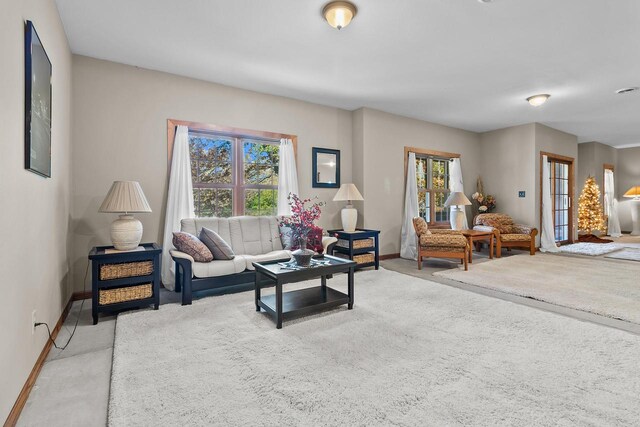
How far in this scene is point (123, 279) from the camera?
3066 millimetres

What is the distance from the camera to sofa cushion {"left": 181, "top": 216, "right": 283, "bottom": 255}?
405 centimetres

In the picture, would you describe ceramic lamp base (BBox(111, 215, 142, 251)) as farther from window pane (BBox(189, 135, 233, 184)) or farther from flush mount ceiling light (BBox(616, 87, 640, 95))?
flush mount ceiling light (BBox(616, 87, 640, 95))

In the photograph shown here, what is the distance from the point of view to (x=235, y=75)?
4246mm

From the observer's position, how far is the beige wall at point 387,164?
572 cm

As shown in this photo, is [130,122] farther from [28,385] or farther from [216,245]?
[28,385]

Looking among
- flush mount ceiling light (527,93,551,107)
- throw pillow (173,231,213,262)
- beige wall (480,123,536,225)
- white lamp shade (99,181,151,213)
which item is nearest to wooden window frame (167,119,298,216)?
throw pillow (173,231,213,262)

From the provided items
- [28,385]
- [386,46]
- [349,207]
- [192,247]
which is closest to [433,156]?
[349,207]

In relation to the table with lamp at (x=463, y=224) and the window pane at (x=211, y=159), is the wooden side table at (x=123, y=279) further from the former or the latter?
the table with lamp at (x=463, y=224)

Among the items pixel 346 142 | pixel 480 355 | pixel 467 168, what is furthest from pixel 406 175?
pixel 480 355

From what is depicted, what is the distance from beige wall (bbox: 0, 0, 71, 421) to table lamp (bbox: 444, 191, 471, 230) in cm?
583

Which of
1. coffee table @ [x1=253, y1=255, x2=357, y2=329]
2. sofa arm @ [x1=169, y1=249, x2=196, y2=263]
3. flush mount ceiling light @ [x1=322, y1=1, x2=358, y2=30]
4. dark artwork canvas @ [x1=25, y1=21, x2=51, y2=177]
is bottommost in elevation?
coffee table @ [x1=253, y1=255, x2=357, y2=329]

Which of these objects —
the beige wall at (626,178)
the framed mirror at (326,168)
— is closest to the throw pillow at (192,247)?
the framed mirror at (326,168)

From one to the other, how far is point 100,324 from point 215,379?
1.66 metres

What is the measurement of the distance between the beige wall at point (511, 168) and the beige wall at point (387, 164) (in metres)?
1.67
